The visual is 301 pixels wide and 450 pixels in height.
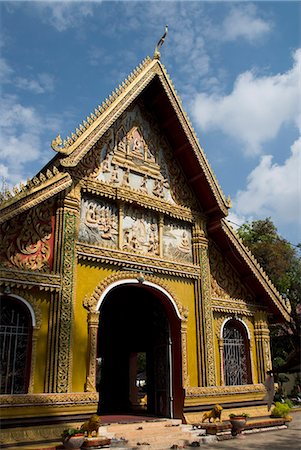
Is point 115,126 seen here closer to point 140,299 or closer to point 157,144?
point 157,144

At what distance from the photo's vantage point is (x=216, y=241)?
1354cm

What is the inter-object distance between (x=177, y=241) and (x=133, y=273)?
83.2 inches

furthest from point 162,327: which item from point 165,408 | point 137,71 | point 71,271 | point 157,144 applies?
point 137,71

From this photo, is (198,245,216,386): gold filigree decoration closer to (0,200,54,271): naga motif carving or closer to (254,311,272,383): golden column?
(254,311,272,383): golden column

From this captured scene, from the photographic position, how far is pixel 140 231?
11594 millimetres

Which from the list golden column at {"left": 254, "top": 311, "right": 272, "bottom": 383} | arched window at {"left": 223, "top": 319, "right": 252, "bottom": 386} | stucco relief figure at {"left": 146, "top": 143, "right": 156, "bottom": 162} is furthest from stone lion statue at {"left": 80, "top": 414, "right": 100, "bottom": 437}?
stucco relief figure at {"left": 146, "top": 143, "right": 156, "bottom": 162}

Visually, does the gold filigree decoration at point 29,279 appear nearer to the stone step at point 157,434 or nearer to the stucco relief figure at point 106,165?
the stucco relief figure at point 106,165

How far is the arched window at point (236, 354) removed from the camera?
12.6 metres

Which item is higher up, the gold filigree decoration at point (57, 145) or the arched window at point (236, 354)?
the gold filigree decoration at point (57, 145)

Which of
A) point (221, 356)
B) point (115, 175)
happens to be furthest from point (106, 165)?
point (221, 356)

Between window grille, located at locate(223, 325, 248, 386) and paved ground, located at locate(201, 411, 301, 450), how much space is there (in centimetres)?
173

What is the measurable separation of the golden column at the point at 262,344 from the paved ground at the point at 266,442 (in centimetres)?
191

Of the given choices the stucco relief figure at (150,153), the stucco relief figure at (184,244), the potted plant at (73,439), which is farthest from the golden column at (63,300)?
the stucco relief figure at (184,244)

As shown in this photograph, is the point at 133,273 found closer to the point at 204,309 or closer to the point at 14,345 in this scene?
the point at 204,309
